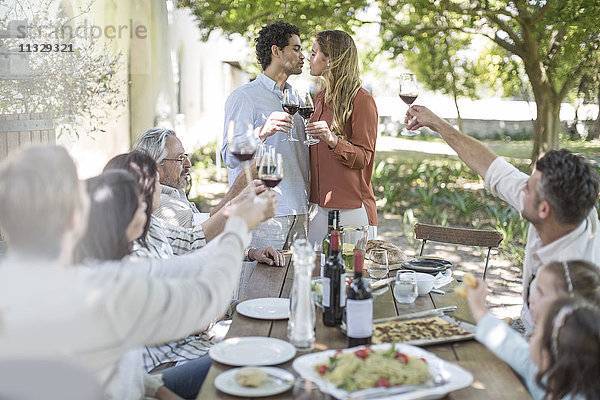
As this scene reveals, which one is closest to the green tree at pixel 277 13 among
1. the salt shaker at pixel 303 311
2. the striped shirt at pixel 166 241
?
the striped shirt at pixel 166 241

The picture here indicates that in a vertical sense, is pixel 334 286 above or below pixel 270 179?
below

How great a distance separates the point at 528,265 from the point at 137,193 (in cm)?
142

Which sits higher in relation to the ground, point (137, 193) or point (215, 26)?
point (215, 26)

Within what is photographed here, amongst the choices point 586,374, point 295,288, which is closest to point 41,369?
point 295,288

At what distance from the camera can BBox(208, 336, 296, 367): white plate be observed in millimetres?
1957

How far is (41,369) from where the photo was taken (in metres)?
1.40

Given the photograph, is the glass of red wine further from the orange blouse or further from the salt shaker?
the salt shaker

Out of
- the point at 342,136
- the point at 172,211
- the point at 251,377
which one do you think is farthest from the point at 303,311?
the point at 342,136

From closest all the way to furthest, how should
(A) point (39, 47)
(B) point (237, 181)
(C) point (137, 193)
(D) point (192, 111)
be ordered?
(C) point (137, 193) < (B) point (237, 181) < (A) point (39, 47) < (D) point (192, 111)

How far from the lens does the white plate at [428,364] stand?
166cm

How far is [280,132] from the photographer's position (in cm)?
386

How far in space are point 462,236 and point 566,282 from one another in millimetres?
2019

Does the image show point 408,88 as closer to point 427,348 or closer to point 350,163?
point 350,163

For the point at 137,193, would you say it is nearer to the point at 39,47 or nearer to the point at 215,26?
the point at 39,47
